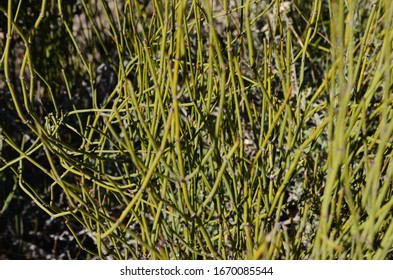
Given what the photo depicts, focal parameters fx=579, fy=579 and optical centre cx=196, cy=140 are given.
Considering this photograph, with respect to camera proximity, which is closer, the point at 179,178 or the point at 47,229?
the point at 179,178

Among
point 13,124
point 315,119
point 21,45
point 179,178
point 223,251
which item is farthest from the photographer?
point 21,45

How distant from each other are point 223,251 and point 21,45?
4.75 ft

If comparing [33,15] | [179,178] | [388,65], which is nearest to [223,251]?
[179,178]

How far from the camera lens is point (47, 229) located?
2.26 meters

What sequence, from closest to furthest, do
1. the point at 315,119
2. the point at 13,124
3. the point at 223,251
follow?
the point at 223,251 → the point at 315,119 → the point at 13,124

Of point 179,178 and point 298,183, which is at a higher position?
point 179,178

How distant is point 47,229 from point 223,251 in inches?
48.0

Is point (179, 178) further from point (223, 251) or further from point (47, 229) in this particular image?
point (47, 229)

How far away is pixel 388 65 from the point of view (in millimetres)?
903

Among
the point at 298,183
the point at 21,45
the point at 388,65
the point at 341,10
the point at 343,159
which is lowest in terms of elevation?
the point at 298,183

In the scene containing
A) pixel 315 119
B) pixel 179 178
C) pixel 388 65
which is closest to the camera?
pixel 388 65

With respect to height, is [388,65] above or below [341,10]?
below

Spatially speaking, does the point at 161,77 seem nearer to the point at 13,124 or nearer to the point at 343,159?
the point at 343,159
